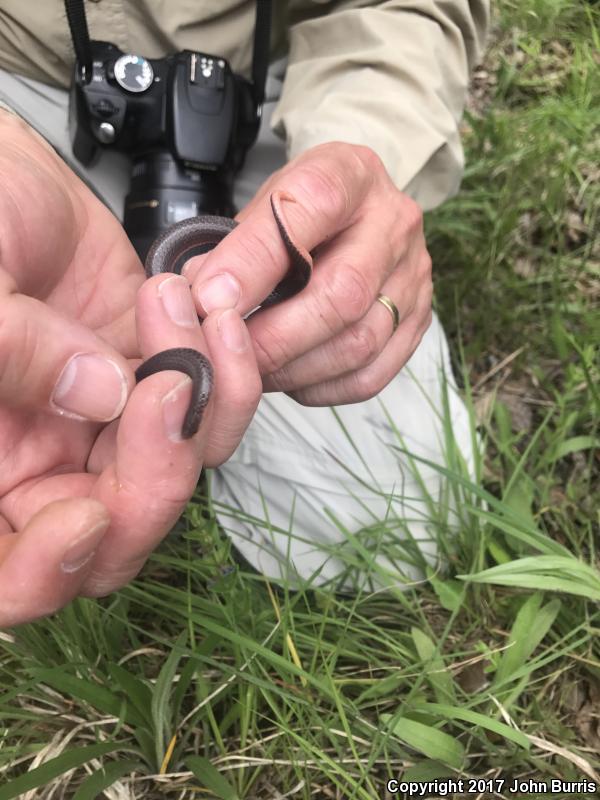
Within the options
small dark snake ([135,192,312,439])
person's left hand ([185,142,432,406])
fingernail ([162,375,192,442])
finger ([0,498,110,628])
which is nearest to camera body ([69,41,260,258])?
small dark snake ([135,192,312,439])

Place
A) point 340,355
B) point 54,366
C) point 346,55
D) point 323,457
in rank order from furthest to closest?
point 323,457 → point 346,55 → point 340,355 → point 54,366

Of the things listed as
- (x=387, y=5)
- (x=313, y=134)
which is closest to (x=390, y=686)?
(x=313, y=134)

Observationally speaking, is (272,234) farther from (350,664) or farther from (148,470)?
(350,664)

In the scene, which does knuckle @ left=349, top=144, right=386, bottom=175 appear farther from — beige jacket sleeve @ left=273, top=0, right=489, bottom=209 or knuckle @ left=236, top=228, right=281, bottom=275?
knuckle @ left=236, top=228, right=281, bottom=275

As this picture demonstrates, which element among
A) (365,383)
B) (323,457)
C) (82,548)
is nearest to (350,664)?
(323,457)

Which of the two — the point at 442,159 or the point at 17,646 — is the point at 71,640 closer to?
the point at 17,646

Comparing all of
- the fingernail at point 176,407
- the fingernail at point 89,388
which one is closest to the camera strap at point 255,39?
the fingernail at point 89,388
